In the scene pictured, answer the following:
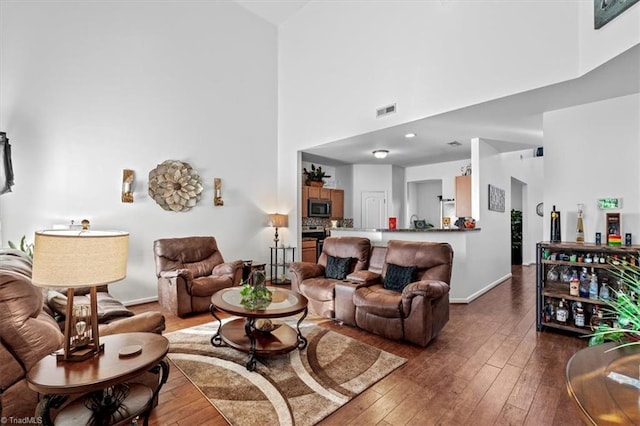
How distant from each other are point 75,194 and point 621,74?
6562 millimetres

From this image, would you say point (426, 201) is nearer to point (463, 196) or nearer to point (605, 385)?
point (463, 196)

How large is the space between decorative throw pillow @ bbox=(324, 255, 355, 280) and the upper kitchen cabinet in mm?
2544

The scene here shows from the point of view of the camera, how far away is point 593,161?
3598 millimetres

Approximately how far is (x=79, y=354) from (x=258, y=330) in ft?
5.42

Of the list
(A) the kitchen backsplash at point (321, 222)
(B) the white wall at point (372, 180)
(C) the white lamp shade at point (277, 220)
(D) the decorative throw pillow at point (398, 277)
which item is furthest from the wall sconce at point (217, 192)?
(B) the white wall at point (372, 180)

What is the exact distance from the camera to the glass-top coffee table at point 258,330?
2.62 meters

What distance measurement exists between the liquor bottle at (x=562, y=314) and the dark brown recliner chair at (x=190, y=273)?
4191 mm

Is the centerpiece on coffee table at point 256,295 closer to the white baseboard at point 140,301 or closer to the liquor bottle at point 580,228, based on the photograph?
the white baseboard at point 140,301

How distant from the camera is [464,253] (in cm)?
A: 464

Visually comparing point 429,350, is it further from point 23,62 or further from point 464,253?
point 23,62

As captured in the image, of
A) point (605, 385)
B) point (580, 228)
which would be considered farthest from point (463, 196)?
point (605, 385)

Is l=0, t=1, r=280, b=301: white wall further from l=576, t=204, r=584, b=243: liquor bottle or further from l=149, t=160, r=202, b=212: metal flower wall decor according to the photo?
l=576, t=204, r=584, b=243: liquor bottle

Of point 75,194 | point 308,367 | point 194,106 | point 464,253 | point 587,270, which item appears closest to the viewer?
point 308,367

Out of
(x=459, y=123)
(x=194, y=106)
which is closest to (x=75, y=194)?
(x=194, y=106)
